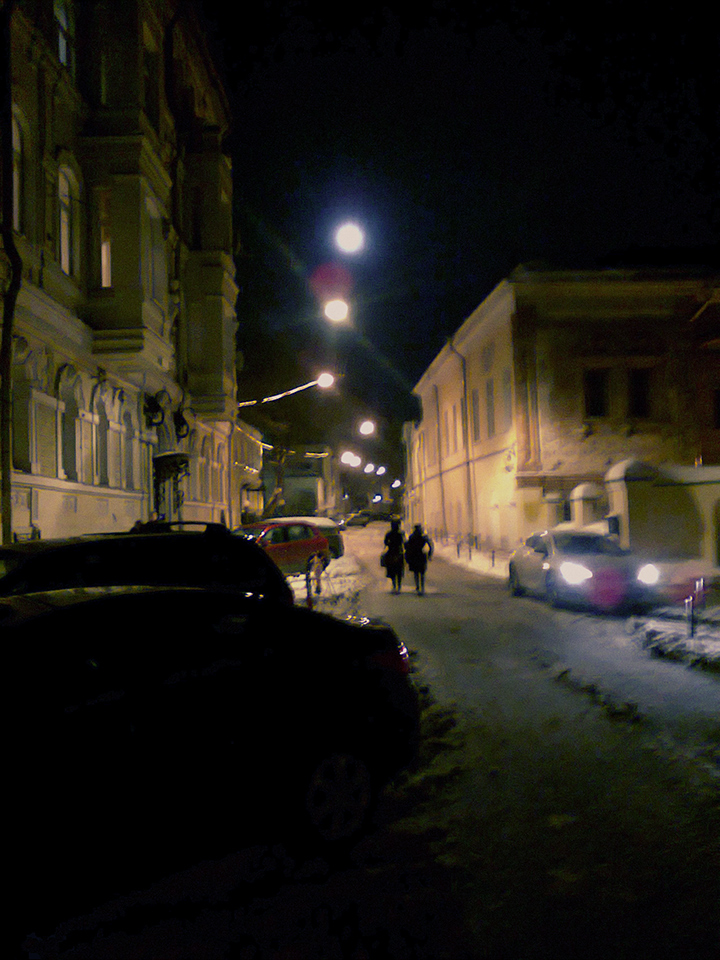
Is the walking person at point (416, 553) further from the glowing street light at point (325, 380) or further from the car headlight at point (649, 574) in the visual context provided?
the glowing street light at point (325, 380)

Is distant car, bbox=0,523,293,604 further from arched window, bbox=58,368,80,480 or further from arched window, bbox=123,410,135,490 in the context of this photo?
arched window, bbox=123,410,135,490

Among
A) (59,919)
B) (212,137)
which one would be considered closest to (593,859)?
(59,919)

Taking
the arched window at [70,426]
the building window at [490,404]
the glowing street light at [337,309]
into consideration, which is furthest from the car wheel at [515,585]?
the building window at [490,404]

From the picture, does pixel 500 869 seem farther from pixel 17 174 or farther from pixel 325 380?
pixel 325 380

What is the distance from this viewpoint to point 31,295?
1393cm

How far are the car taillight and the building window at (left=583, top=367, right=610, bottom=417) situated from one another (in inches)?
1067

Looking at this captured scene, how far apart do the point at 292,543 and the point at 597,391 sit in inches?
603

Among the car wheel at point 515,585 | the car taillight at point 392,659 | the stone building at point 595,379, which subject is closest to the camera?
the car taillight at point 392,659

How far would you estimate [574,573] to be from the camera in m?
15.0

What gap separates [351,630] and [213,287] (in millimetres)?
24396

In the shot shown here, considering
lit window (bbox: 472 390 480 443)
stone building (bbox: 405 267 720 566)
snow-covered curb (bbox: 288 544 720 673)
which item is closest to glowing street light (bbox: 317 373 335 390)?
snow-covered curb (bbox: 288 544 720 673)

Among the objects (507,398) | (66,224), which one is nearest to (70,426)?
(66,224)

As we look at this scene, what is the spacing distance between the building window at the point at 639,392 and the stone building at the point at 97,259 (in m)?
17.9

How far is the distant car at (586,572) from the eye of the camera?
14609 millimetres
